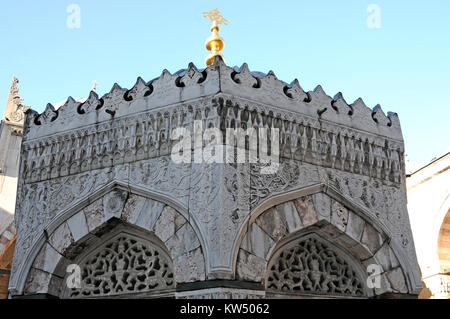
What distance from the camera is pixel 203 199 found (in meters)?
4.22

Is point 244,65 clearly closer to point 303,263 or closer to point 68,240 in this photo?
point 303,263

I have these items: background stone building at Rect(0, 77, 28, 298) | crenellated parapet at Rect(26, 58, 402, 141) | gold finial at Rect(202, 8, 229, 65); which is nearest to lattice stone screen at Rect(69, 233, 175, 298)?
crenellated parapet at Rect(26, 58, 402, 141)

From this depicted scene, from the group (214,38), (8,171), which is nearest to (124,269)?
(214,38)

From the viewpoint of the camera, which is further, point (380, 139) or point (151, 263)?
point (380, 139)

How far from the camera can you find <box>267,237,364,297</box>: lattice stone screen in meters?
4.54

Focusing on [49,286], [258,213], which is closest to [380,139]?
[258,213]

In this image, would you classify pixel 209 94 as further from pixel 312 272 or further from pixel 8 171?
pixel 8 171

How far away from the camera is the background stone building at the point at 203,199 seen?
4.30 metres

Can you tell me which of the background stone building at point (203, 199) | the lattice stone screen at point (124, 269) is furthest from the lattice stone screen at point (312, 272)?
the lattice stone screen at point (124, 269)

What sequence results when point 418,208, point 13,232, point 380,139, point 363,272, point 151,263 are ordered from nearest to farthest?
point 151,263 < point 363,272 < point 380,139 < point 13,232 < point 418,208

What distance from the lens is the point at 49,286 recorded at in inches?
184

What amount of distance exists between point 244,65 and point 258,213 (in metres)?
1.45

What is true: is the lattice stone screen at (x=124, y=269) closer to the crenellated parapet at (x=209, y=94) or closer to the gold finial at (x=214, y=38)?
the crenellated parapet at (x=209, y=94)
